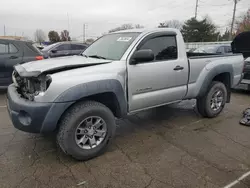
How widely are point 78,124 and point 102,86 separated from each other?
1.94 ft

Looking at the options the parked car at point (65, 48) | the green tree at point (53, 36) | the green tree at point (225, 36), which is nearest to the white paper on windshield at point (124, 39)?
the parked car at point (65, 48)

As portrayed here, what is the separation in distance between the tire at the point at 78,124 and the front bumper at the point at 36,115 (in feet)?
0.45

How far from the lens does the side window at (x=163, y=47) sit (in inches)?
149

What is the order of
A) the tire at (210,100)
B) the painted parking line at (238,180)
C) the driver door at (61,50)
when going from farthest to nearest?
the driver door at (61,50)
the tire at (210,100)
the painted parking line at (238,180)

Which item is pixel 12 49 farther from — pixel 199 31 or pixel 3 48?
pixel 199 31

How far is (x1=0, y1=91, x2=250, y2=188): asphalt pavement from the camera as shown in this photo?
8.85 feet

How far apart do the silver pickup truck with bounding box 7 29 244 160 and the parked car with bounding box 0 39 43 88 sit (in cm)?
339

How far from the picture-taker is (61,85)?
272cm

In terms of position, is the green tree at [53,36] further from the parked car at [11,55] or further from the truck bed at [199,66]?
the truck bed at [199,66]

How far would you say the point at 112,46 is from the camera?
3.87m

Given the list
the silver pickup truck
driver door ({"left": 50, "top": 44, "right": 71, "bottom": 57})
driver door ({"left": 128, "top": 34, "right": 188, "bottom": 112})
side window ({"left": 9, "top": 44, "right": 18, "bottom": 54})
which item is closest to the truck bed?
the silver pickup truck

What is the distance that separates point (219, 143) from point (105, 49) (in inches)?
98.0

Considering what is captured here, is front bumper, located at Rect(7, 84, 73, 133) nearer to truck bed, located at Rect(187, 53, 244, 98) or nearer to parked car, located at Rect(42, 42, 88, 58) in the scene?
truck bed, located at Rect(187, 53, 244, 98)

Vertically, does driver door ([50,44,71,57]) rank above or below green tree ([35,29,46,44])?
below
